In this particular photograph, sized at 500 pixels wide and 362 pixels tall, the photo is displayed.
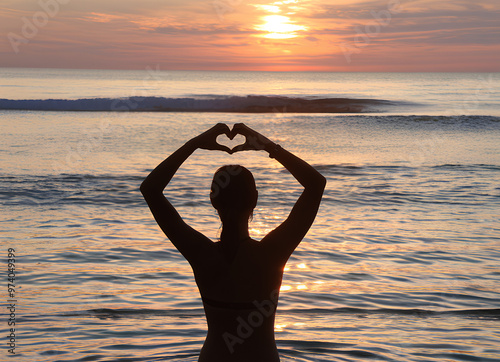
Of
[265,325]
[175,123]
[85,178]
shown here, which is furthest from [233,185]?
[175,123]

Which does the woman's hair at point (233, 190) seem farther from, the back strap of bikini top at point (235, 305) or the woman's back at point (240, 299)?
the back strap of bikini top at point (235, 305)

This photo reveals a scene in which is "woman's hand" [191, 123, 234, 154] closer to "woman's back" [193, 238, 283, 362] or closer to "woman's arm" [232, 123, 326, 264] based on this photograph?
"woman's arm" [232, 123, 326, 264]

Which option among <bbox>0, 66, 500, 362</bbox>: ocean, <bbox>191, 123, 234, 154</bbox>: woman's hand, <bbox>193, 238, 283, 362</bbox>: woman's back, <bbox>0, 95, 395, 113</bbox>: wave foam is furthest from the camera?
<bbox>0, 95, 395, 113</bbox>: wave foam

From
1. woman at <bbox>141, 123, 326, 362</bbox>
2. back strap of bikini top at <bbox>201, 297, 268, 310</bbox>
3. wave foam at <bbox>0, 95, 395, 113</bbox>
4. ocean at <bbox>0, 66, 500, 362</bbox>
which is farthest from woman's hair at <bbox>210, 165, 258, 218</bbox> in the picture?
wave foam at <bbox>0, 95, 395, 113</bbox>

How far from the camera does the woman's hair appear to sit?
90.5 inches

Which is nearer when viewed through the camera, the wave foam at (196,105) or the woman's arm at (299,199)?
the woman's arm at (299,199)

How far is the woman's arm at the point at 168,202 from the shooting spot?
224 centimetres

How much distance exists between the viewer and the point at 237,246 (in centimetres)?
241

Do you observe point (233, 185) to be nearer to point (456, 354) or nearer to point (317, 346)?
point (317, 346)

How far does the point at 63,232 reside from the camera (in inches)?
380

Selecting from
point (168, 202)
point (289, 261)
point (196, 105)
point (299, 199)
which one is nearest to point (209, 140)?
point (168, 202)

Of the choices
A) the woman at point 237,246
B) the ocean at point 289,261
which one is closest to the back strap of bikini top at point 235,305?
the woman at point 237,246

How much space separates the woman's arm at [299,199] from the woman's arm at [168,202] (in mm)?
119

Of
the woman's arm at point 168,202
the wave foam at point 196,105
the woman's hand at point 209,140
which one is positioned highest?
the wave foam at point 196,105
